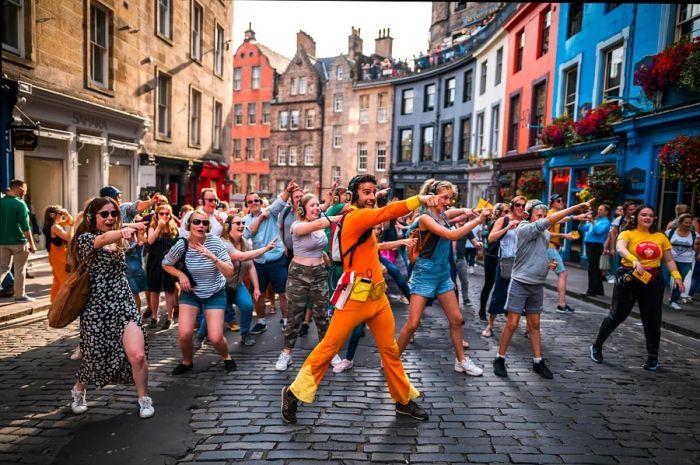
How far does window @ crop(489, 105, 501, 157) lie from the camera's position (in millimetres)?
23172

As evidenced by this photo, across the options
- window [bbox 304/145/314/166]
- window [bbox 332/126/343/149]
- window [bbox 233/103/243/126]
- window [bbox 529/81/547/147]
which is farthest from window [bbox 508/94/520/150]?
window [bbox 233/103/243/126]

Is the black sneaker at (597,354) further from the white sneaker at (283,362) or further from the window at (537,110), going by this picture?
the window at (537,110)

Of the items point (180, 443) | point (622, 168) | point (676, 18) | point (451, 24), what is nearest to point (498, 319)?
point (180, 443)

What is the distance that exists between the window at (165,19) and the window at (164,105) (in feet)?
4.60

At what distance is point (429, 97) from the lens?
103 ft

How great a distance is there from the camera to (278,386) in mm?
4629

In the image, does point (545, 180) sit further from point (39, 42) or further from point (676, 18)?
point (39, 42)

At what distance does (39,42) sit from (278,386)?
1026 cm

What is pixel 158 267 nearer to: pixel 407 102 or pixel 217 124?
pixel 217 124

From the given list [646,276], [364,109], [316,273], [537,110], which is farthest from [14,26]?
[364,109]

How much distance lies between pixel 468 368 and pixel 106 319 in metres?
3.62

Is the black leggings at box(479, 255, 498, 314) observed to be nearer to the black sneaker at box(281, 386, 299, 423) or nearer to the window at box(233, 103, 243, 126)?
the black sneaker at box(281, 386, 299, 423)

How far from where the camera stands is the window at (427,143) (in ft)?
103

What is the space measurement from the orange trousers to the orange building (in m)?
15.4
